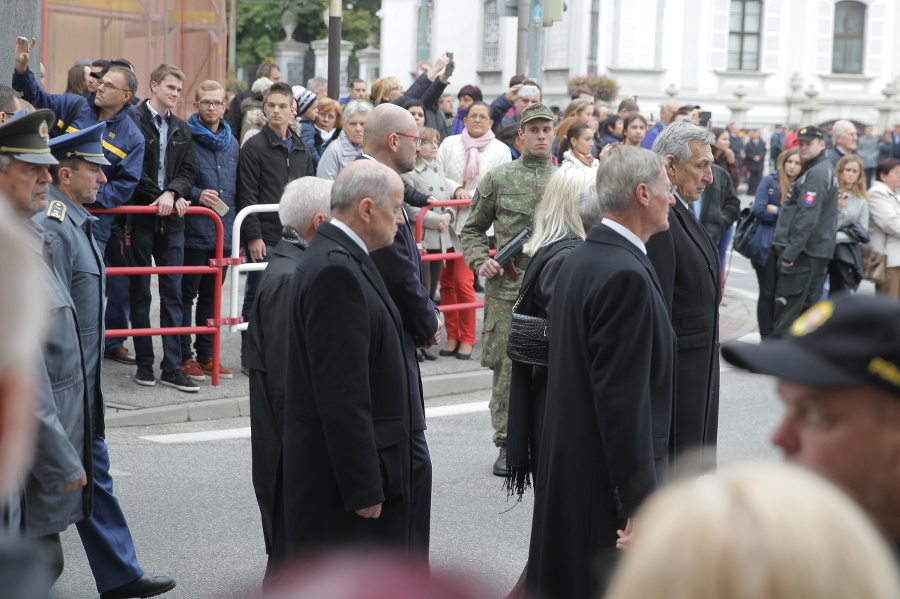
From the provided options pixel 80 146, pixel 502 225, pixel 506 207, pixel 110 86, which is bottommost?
pixel 502 225

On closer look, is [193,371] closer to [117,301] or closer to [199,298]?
[199,298]

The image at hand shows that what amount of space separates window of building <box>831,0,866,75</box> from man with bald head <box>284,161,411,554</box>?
42877 millimetres

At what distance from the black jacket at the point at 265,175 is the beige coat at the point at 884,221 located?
6.00m

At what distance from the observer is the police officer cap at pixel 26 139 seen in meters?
3.83

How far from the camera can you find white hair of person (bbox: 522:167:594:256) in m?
5.16

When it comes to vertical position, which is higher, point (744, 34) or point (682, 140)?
point (744, 34)

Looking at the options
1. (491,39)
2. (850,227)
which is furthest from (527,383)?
(491,39)

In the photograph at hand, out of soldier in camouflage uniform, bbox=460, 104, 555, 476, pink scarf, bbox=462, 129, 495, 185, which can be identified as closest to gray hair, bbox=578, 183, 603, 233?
soldier in camouflage uniform, bbox=460, 104, 555, 476

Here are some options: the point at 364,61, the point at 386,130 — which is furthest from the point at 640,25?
the point at 386,130

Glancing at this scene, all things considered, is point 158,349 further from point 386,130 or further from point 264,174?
point 386,130

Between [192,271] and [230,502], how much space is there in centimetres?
238

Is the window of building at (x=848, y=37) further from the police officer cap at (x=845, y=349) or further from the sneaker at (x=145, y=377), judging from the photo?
the police officer cap at (x=845, y=349)

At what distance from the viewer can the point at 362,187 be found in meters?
3.93

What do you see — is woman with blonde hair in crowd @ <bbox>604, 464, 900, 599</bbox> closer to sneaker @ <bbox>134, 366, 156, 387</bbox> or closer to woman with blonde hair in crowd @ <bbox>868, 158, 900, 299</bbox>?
sneaker @ <bbox>134, 366, 156, 387</bbox>
